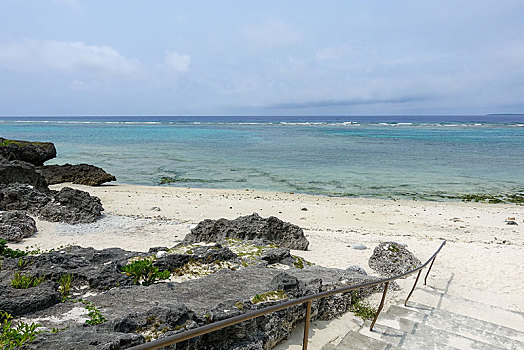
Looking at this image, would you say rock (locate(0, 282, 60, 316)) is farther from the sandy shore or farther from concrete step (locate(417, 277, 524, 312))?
concrete step (locate(417, 277, 524, 312))

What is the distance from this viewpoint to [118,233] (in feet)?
36.2

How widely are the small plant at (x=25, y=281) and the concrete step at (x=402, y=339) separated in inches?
186

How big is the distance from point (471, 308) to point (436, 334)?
2371 millimetres

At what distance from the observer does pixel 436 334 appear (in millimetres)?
4906

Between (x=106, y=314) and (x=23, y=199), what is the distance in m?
9.66

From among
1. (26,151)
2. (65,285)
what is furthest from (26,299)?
(26,151)

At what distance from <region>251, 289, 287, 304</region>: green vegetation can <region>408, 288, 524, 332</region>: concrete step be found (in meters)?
2.75

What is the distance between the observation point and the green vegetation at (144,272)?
→ 19.3 ft

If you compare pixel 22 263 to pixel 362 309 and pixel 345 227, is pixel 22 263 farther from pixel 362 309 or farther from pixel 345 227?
pixel 345 227

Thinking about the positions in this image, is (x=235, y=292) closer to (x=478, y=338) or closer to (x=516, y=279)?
(x=478, y=338)

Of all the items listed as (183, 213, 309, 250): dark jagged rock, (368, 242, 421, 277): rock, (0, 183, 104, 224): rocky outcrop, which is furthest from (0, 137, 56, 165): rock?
(368, 242, 421, 277): rock

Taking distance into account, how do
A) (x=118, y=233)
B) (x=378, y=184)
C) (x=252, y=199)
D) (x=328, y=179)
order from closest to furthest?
(x=118, y=233)
(x=252, y=199)
(x=378, y=184)
(x=328, y=179)

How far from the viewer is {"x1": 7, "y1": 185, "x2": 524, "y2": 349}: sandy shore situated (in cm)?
939

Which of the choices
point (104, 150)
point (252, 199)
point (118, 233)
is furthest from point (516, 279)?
point (104, 150)
